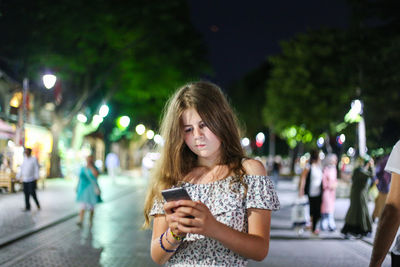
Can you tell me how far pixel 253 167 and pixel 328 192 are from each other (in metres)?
10.4

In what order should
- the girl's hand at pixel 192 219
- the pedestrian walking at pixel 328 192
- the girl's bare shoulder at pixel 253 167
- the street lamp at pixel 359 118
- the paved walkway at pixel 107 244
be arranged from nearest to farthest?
the girl's hand at pixel 192 219
the girl's bare shoulder at pixel 253 167
the paved walkway at pixel 107 244
the pedestrian walking at pixel 328 192
the street lamp at pixel 359 118

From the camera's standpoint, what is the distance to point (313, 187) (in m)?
12.1

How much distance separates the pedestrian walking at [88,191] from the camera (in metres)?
12.9

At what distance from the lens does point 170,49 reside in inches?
1179

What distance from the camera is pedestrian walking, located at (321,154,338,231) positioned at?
12.3 metres

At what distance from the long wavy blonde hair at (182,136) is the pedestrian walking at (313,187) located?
9830mm

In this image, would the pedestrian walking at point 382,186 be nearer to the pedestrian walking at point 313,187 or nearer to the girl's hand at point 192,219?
the pedestrian walking at point 313,187

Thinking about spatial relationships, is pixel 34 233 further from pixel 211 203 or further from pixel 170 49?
pixel 170 49

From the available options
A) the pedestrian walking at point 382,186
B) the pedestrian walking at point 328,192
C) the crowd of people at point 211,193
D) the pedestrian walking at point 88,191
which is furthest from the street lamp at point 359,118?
the crowd of people at point 211,193

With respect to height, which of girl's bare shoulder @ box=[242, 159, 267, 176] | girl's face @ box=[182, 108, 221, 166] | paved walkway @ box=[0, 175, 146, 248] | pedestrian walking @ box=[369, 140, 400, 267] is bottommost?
Result: paved walkway @ box=[0, 175, 146, 248]

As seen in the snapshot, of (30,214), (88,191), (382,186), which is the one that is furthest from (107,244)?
(382,186)

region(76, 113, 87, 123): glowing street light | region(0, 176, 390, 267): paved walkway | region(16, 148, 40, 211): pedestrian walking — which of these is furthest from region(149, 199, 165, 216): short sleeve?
region(76, 113, 87, 123): glowing street light

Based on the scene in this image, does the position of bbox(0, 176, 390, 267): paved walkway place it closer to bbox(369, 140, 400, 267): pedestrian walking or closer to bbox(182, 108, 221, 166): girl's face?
bbox(369, 140, 400, 267): pedestrian walking

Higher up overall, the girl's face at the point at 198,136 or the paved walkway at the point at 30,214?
the girl's face at the point at 198,136
